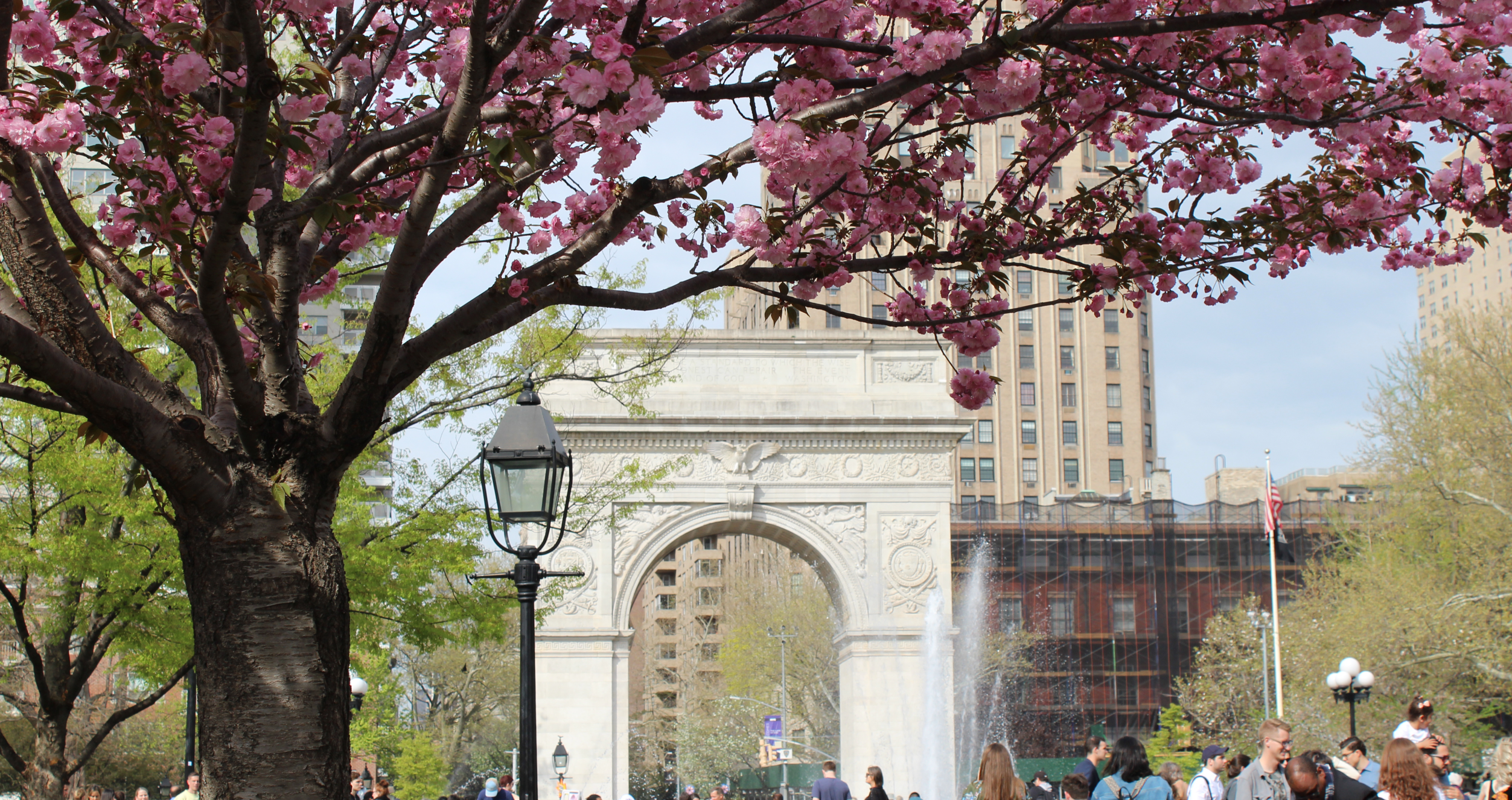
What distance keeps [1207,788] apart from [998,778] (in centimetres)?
216

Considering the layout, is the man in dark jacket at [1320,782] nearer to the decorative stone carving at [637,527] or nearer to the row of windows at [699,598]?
the decorative stone carving at [637,527]

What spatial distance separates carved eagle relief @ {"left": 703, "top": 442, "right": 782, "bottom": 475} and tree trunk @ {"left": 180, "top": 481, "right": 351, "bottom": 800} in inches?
996

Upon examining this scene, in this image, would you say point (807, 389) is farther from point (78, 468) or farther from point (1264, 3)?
point (1264, 3)

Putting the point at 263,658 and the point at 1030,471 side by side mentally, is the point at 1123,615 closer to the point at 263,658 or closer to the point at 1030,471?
the point at 1030,471

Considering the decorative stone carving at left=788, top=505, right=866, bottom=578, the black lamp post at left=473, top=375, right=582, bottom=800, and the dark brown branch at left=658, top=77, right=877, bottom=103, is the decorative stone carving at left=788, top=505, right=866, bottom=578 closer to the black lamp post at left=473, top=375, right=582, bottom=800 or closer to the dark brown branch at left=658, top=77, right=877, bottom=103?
the black lamp post at left=473, top=375, right=582, bottom=800

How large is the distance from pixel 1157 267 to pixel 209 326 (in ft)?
11.1

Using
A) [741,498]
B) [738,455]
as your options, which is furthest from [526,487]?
[738,455]

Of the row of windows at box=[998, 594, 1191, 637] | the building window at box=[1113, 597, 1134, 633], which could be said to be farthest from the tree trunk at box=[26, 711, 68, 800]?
the building window at box=[1113, 597, 1134, 633]

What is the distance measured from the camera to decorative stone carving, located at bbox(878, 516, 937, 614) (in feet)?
98.8

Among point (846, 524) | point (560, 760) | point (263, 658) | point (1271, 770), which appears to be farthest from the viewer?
point (846, 524)

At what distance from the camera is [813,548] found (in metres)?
30.3

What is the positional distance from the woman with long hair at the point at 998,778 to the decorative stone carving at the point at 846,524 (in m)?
22.9

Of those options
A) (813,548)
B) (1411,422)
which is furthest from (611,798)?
(1411,422)

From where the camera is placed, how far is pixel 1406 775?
21.1 ft
